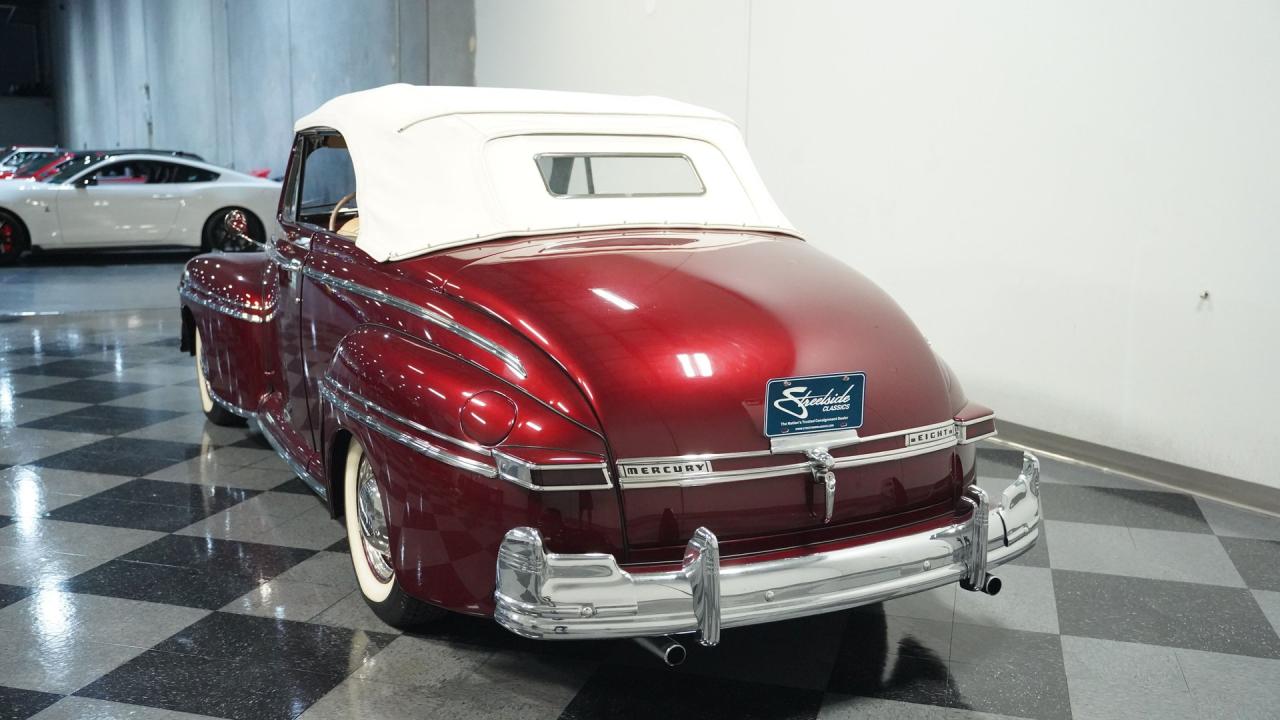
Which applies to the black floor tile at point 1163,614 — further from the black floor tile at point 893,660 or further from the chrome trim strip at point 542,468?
the chrome trim strip at point 542,468

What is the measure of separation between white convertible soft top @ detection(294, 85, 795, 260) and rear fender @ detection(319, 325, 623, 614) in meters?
0.54

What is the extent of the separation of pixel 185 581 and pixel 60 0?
3006 cm

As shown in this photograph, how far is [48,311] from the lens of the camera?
28.2 feet

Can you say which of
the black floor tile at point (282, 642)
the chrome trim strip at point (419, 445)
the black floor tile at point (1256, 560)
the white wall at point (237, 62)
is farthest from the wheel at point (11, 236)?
the black floor tile at point (1256, 560)

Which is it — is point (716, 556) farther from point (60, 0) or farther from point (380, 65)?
point (60, 0)

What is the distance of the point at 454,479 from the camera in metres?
2.46

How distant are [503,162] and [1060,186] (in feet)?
9.68

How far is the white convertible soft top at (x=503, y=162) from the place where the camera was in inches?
124

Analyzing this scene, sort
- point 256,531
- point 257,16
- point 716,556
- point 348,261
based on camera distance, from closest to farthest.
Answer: point 716,556
point 348,261
point 256,531
point 257,16

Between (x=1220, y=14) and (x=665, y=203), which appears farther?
(x=1220, y=14)

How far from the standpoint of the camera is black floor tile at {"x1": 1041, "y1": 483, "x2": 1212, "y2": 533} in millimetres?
4195

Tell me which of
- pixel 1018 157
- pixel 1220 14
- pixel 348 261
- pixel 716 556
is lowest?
pixel 716 556

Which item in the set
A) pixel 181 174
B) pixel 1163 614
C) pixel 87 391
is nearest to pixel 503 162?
Result: pixel 1163 614

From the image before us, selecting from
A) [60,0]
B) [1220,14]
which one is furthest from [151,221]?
[60,0]
